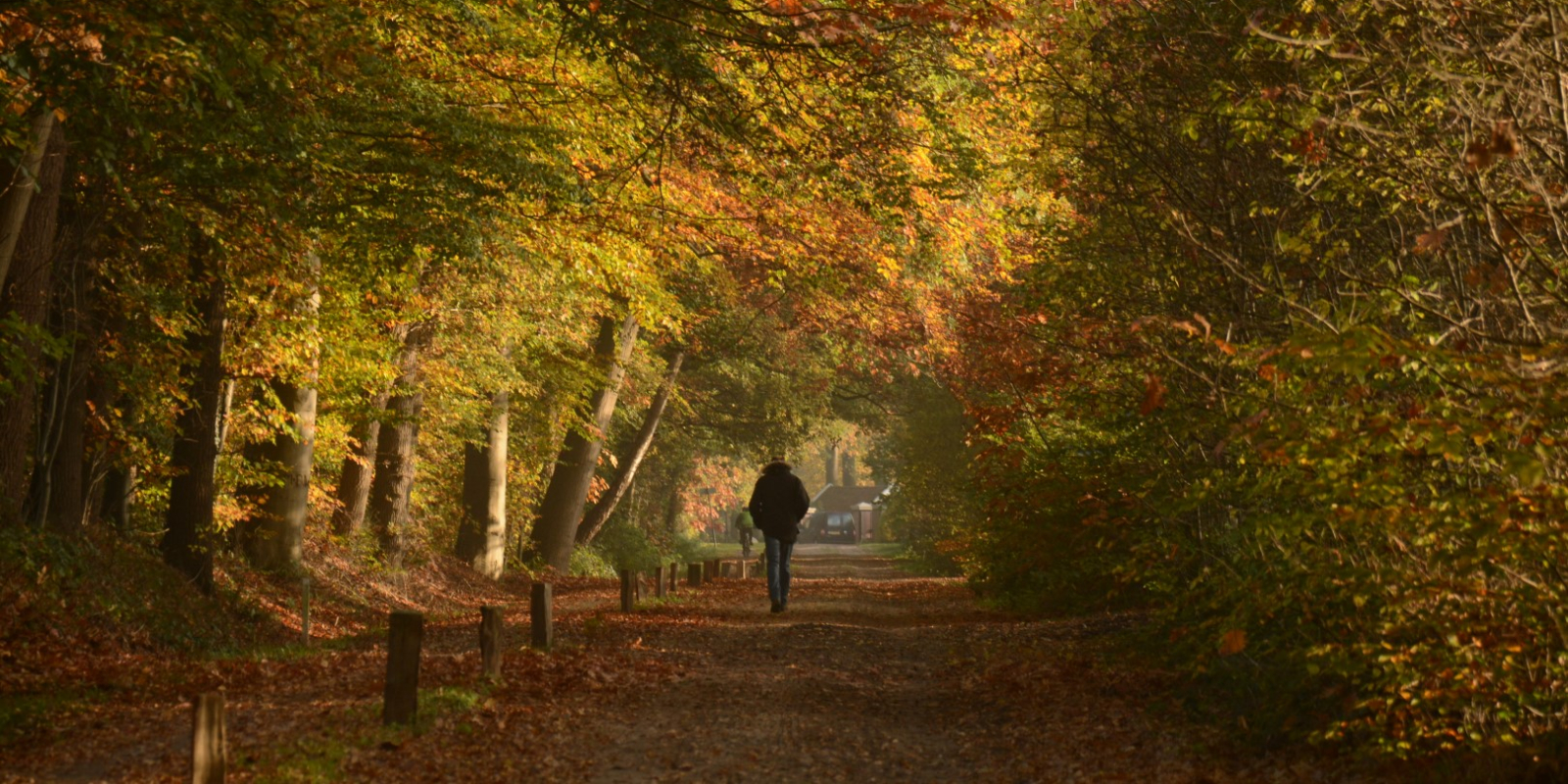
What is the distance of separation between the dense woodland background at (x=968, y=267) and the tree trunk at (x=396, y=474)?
0.08 metres

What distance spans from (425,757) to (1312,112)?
20.3ft

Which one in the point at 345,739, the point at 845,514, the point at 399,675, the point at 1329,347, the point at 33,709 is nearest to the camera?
the point at 1329,347

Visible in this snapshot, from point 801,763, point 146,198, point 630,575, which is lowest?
point 801,763

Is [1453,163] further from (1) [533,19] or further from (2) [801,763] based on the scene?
(1) [533,19]

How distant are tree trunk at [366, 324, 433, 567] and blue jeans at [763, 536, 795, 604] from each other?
6.76 metres

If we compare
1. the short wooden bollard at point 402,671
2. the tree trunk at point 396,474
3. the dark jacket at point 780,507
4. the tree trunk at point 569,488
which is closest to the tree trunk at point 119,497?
the tree trunk at point 396,474

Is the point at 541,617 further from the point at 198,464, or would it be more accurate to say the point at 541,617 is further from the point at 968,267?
the point at 968,267

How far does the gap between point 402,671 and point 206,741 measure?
7.20 ft

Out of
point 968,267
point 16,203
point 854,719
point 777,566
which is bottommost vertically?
point 854,719

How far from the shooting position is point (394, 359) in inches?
818

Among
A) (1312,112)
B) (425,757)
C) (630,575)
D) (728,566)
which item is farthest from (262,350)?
(728,566)

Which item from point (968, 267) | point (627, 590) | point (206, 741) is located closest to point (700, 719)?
point (206, 741)

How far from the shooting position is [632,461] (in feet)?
105

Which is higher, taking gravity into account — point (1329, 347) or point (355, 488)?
point (355, 488)
